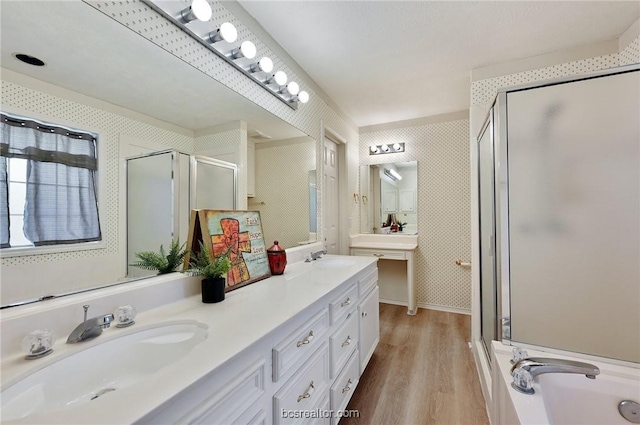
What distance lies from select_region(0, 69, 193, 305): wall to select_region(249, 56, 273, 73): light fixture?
32.6 inches

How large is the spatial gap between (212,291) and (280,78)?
151 centimetres

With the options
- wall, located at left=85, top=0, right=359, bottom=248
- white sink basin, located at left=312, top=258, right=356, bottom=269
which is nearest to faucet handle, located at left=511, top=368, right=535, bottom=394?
white sink basin, located at left=312, top=258, right=356, bottom=269

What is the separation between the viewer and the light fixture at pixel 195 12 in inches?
48.2

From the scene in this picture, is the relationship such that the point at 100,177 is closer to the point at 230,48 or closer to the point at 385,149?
the point at 230,48

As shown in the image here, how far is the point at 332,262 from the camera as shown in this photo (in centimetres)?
209

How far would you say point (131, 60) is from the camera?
104 centimetres

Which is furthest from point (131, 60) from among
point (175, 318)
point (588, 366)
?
point (588, 366)

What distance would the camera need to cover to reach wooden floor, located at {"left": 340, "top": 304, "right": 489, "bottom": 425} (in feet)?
5.17

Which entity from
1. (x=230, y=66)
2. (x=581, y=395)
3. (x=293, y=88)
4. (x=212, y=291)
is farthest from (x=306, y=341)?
(x=293, y=88)

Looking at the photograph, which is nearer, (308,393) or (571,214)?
(308,393)

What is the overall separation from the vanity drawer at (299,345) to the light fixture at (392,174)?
261 cm

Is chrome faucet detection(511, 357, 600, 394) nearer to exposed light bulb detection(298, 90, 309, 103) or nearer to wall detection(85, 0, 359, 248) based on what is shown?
wall detection(85, 0, 359, 248)

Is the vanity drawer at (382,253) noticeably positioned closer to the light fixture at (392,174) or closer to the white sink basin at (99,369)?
the light fixture at (392,174)

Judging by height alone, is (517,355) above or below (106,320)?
below
